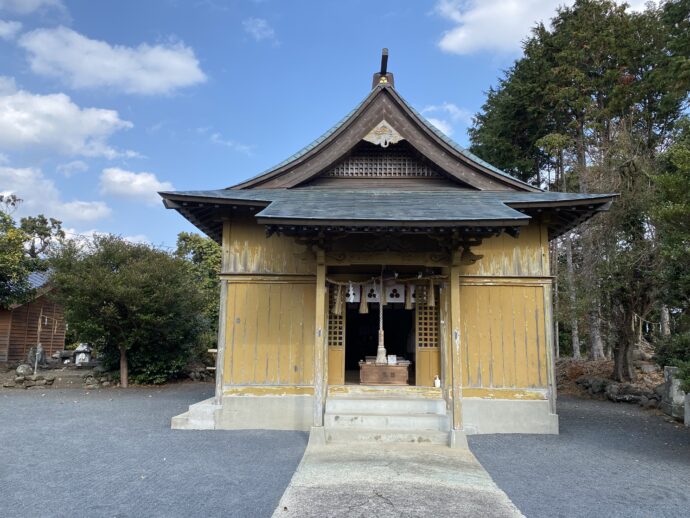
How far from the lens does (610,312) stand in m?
14.1

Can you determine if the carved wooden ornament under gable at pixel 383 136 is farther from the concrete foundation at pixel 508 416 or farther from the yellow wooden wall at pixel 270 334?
the concrete foundation at pixel 508 416

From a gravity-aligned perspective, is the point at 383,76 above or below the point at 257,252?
above

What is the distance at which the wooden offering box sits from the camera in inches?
334

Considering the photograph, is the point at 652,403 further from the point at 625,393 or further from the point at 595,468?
the point at 595,468

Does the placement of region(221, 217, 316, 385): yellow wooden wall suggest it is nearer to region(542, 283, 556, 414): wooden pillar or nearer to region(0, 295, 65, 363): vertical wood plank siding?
Answer: region(542, 283, 556, 414): wooden pillar

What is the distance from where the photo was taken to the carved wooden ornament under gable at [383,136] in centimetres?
886

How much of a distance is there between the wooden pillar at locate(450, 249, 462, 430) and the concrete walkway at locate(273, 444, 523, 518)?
671 mm

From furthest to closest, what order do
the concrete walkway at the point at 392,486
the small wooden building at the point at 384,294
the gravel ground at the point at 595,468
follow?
the small wooden building at the point at 384,294, the gravel ground at the point at 595,468, the concrete walkway at the point at 392,486

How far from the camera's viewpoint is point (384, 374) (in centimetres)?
852

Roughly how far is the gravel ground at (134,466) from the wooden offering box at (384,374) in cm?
166

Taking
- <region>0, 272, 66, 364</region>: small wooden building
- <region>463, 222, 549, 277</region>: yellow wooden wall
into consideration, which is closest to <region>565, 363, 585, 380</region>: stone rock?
<region>463, 222, 549, 277</region>: yellow wooden wall

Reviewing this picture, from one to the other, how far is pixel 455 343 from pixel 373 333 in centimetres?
698

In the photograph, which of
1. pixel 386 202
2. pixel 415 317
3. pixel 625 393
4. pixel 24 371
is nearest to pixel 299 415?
pixel 415 317

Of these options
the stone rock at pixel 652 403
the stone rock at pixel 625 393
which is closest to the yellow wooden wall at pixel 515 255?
the stone rock at pixel 652 403
